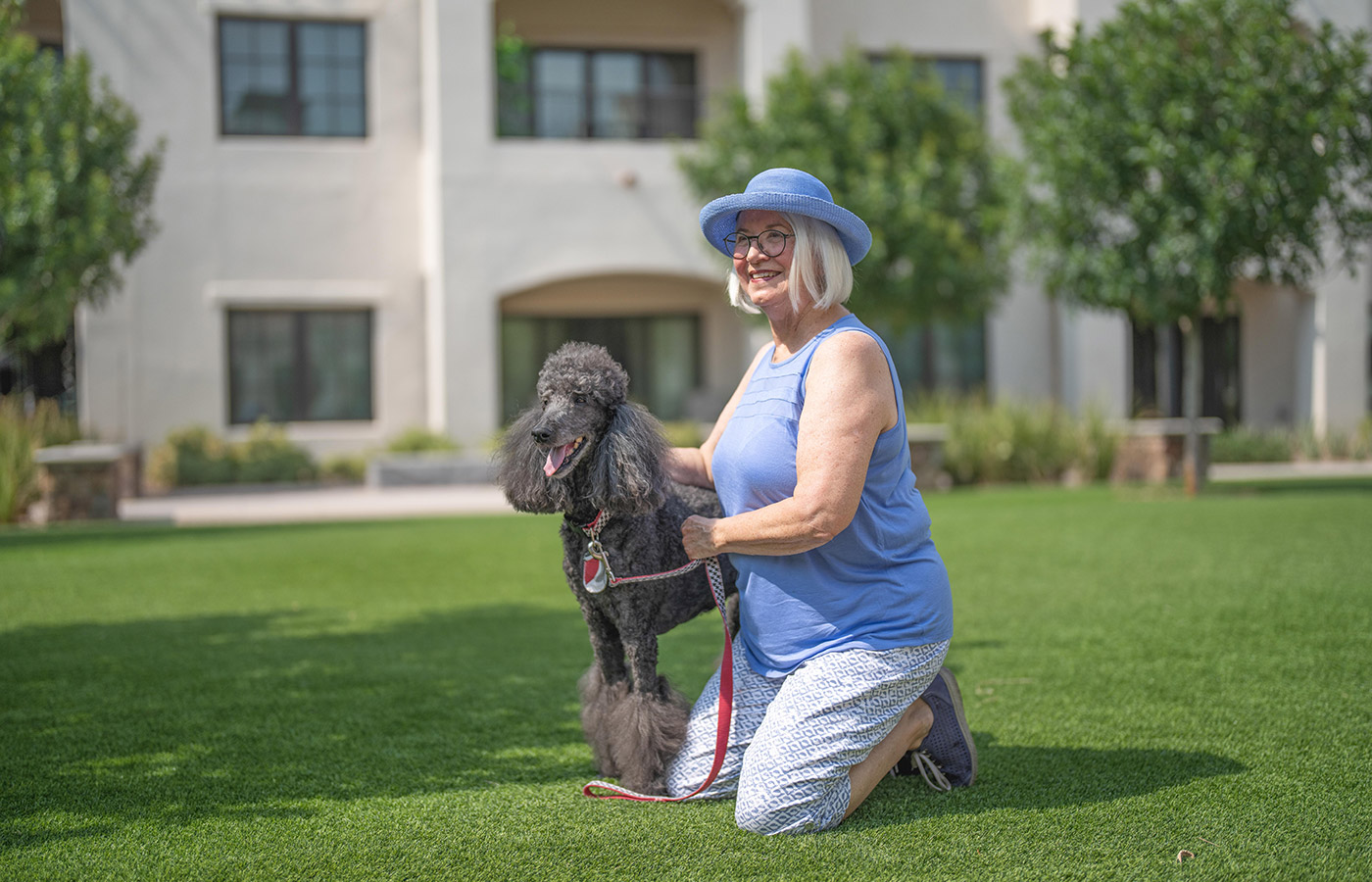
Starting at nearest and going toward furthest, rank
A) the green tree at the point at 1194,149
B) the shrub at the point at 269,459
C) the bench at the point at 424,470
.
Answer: the green tree at the point at 1194,149 → the bench at the point at 424,470 → the shrub at the point at 269,459

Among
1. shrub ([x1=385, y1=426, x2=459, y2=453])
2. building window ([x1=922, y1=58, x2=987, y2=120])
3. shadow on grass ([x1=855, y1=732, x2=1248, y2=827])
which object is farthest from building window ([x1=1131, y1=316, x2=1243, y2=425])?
shadow on grass ([x1=855, y1=732, x2=1248, y2=827])

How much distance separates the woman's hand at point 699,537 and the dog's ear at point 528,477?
14.6 inches

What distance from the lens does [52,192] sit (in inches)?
409

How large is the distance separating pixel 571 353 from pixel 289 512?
32.5ft

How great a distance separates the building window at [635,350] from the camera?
58.2 ft

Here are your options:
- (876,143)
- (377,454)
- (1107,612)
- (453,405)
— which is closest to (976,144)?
(876,143)

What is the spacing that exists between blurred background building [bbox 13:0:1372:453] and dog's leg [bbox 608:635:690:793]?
12902 millimetres

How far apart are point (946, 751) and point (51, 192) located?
10004mm

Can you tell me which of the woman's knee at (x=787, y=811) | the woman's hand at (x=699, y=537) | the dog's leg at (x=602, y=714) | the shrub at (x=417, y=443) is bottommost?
the woman's knee at (x=787, y=811)

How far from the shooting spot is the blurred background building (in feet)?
51.9

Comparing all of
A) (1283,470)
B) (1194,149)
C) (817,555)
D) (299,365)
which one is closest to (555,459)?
(817,555)

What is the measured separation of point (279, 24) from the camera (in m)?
16.2

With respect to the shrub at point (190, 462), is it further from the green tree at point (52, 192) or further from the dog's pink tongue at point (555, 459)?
the dog's pink tongue at point (555, 459)

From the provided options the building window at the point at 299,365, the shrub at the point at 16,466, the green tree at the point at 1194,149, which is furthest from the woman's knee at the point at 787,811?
the building window at the point at 299,365
